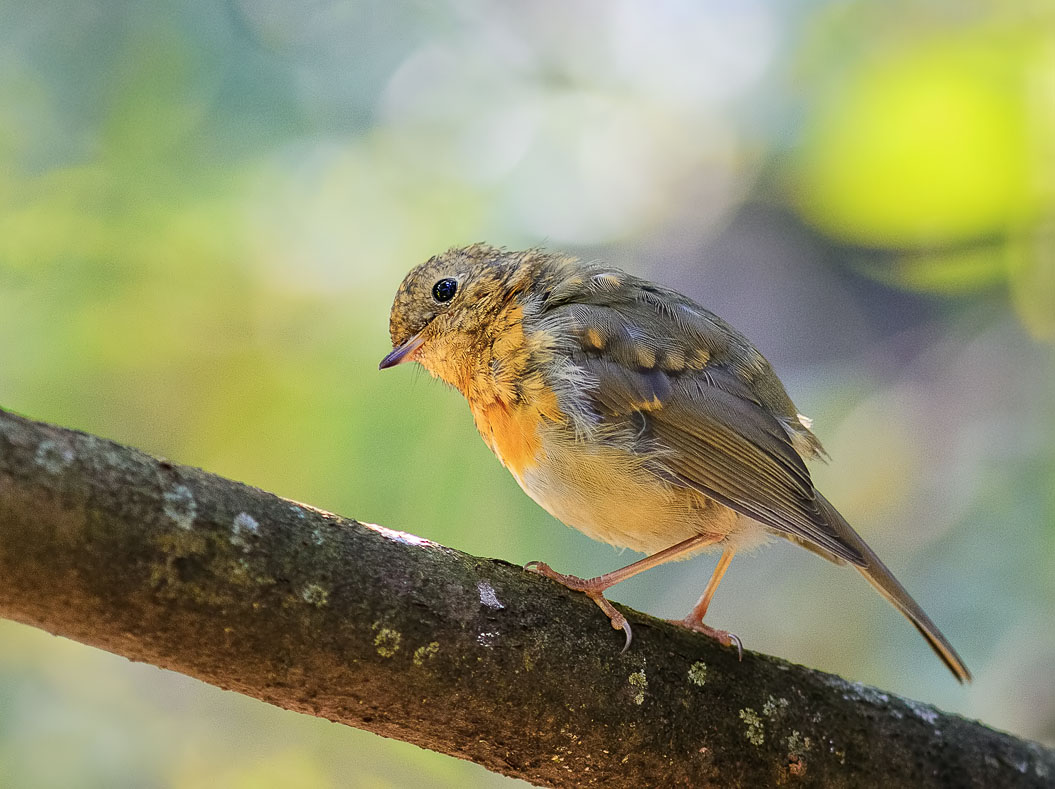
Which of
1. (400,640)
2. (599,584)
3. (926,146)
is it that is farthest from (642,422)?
(926,146)

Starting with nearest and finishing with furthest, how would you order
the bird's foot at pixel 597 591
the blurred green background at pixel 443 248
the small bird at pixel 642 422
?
1. the bird's foot at pixel 597 591
2. the small bird at pixel 642 422
3. the blurred green background at pixel 443 248

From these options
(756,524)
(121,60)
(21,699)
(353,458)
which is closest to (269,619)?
(756,524)


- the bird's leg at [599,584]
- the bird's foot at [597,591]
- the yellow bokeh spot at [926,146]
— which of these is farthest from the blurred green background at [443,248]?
the bird's foot at [597,591]

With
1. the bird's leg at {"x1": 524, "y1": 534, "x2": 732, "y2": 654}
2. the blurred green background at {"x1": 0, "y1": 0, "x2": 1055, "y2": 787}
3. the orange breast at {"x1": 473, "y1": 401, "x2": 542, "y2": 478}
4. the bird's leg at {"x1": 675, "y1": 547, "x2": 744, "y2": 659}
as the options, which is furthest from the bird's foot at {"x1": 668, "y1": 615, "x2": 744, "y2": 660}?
the blurred green background at {"x1": 0, "y1": 0, "x2": 1055, "y2": 787}

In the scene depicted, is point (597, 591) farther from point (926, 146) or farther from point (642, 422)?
point (926, 146)

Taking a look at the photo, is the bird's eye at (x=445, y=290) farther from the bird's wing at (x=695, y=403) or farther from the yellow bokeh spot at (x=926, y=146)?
the yellow bokeh spot at (x=926, y=146)

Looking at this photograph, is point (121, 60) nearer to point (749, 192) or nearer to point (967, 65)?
point (749, 192)
